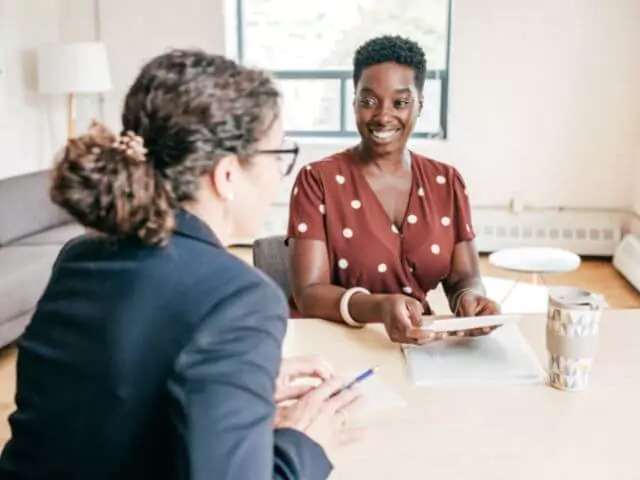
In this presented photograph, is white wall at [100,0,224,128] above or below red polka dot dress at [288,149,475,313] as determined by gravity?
above

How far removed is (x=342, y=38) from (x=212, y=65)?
432 centimetres

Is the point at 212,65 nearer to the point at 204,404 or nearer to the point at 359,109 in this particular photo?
the point at 204,404

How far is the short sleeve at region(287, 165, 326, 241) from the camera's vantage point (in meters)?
1.90

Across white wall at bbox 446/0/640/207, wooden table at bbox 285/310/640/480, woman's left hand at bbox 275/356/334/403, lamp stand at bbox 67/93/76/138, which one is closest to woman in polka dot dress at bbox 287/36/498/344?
wooden table at bbox 285/310/640/480

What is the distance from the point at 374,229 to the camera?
192 cm

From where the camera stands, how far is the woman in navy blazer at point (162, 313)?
78 centimetres

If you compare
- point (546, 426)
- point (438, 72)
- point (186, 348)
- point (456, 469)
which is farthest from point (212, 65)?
point (438, 72)

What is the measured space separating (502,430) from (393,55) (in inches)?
41.5

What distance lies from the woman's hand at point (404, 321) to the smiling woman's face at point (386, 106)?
1.70ft

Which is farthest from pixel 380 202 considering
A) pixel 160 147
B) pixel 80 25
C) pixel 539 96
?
pixel 80 25

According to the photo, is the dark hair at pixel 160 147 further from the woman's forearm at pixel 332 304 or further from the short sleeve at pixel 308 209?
the short sleeve at pixel 308 209

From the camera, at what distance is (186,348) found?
781 millimetres

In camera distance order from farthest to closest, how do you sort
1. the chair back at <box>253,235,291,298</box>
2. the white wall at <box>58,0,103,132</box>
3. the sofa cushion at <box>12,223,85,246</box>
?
1. the white wall at <box>58,0,103,132</box>
2. the sofa cushion at <box>12,223,85,246</box>
3. the chair back at <box>253,235,291,298</box>

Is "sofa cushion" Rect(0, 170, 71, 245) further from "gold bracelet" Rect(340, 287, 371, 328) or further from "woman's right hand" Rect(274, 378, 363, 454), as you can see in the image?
"woman's right hand" Rect(274, 378, 363, 454)
